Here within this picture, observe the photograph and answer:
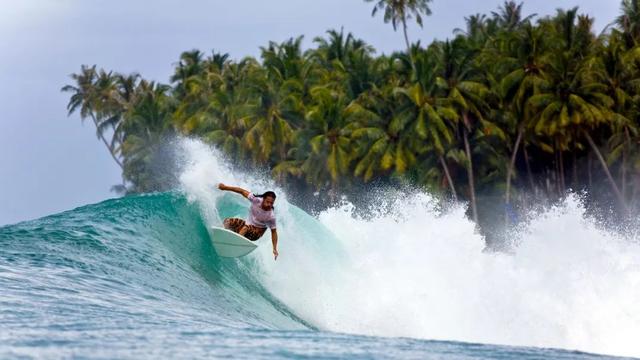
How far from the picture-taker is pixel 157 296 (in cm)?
1338

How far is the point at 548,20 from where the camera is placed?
54531 millimetres

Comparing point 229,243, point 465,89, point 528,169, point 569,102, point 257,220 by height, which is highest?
point 465,89

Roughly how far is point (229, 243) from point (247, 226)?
44cm

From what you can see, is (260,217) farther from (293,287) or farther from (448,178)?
(448,178)

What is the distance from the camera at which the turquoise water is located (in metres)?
9.75

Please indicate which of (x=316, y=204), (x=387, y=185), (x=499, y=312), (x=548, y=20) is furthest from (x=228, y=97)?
(x=499, y=312)

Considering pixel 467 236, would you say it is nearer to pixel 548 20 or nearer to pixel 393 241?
pixel 393 241

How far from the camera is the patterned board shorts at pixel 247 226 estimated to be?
15.7 meters

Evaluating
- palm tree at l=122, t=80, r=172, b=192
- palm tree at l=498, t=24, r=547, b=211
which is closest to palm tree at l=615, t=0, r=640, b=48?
palm tree at l=498, t=24, r=547, b=211

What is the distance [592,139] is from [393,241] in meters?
34.5

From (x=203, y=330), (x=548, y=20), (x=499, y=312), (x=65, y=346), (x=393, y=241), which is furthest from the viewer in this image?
(x=548, y=20)

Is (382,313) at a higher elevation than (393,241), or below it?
below

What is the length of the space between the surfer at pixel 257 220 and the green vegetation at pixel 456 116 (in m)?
33.0

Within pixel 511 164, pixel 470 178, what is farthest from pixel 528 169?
pixel 470 178
